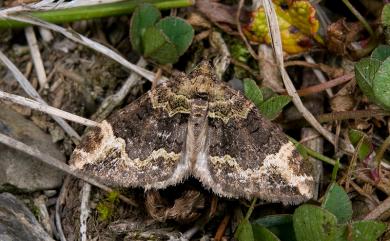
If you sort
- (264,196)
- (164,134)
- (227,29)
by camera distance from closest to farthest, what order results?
(264,196) < (164,134) < (227,29)

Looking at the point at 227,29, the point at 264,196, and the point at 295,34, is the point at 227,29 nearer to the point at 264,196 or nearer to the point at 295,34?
the point at 295,34

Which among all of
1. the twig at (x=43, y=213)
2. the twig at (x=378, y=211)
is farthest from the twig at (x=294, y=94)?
the twig at (x=43, y=213)

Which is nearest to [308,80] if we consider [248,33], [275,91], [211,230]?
[275,91]

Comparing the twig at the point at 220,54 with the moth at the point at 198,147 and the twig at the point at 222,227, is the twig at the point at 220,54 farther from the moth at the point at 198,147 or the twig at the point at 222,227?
the twig at the point at 222,227

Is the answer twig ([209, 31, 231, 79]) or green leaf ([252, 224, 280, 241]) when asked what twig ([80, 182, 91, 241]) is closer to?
green leaf ([252, 224, 280, 241])

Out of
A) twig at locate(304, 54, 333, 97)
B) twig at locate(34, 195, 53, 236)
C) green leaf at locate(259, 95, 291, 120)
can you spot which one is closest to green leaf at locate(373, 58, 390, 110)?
green leaf at locate(259, 95, 291, 120)

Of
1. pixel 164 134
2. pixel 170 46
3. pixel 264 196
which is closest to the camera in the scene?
pixel 264 196
